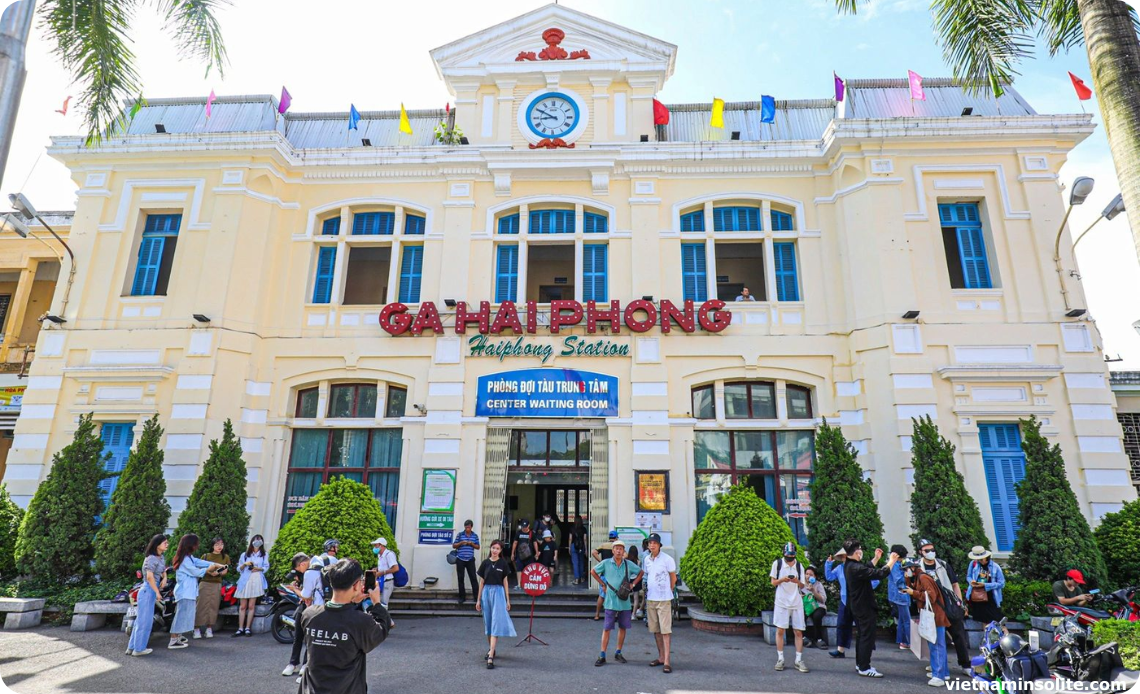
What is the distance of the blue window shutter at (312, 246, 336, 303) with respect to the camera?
15906 millimetres

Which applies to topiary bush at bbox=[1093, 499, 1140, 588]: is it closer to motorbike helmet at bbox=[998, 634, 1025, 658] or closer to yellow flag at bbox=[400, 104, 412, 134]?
motorbike helmet at bbox=[998, 634, 1025, 658]

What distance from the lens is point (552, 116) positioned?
1658 cm

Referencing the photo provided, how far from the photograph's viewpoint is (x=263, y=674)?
8305 millimetres

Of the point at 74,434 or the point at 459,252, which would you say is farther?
the point at 459,252

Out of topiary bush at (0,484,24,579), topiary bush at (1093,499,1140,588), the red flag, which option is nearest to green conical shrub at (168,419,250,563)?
topiary bush at (0,484,24,579)

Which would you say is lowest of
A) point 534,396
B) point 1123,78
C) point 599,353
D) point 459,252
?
point 534,396

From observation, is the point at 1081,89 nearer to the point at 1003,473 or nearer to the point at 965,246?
the point at 965,246

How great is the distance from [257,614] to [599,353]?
329 inches

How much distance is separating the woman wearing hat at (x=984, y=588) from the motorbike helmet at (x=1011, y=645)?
2588 mm

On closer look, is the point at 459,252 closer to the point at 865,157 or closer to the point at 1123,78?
the point at 865,157

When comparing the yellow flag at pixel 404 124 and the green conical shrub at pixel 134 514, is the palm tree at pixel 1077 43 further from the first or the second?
the green conical shrub at pixel 134 514

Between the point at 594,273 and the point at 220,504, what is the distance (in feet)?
31.0

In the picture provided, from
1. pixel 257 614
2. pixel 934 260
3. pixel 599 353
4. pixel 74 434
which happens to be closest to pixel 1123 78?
pixel 934 260

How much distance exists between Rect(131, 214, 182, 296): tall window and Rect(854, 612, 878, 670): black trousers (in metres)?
15.9
